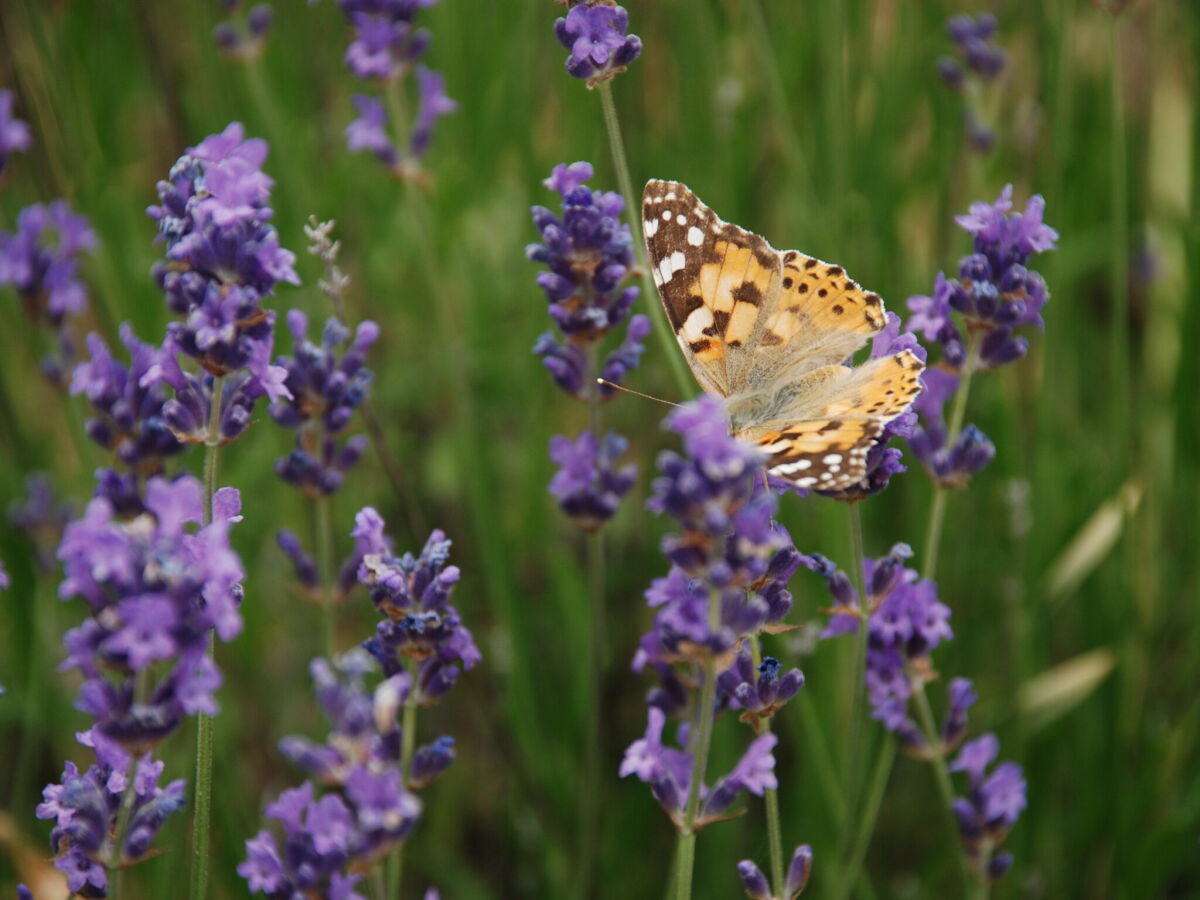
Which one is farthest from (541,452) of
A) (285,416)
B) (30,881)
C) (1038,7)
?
(1038,7)

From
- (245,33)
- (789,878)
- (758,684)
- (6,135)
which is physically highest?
(245,33)

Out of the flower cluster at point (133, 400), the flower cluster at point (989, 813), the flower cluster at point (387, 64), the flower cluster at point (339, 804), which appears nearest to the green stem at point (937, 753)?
the flower cluster at point (989, 813)

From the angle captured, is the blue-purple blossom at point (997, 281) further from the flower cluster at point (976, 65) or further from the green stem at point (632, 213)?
the flower cluster at point (976, 65)

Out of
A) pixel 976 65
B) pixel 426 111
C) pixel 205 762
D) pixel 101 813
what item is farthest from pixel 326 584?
pixel 976 65

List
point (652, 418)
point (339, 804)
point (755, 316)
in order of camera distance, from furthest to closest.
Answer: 1. point (652, 418)
2. point (755, 316)
3. point (339, 804)

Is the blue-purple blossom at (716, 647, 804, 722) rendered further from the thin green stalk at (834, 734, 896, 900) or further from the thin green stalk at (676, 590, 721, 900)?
the thin green stalk at (834, 734, 896, 900)

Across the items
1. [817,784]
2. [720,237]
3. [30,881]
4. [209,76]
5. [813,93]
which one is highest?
[209,76]

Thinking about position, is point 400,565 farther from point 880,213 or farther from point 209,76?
point 209,76

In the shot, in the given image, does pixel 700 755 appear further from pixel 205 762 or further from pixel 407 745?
pixel 205 762
